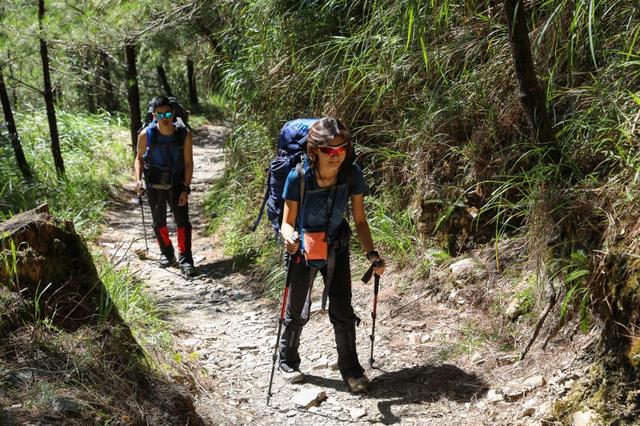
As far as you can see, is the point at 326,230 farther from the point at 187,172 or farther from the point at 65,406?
the point at 187,172

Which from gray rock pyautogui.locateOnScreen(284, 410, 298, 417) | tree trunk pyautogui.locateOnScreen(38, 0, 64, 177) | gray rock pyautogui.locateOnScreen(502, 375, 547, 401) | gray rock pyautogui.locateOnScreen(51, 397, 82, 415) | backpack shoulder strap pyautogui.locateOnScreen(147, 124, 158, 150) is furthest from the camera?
tree trunk pyautogui.locateOnScreen(38, 0, 64, 177)

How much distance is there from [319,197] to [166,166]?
12.2 feet

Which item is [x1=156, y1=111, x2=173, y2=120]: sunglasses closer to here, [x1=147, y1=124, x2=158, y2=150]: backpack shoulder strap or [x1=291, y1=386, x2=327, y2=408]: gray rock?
[x1=147, y1=124, x2=158, y2=150]: backpack shoulder strap

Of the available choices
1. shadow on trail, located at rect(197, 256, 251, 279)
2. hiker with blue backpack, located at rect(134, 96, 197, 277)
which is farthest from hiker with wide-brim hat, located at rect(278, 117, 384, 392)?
hiker with blue backpack, located at rect(134, 96, 197, 277)

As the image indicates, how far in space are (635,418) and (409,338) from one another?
2309 millimetres

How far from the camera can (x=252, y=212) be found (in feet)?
28.3

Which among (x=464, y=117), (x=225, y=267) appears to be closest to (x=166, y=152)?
(x=225, y=267)

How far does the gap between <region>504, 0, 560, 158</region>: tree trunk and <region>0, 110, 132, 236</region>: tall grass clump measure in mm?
6314

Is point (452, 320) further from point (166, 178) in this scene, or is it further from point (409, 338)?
point (166, 178)

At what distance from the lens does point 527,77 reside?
4.36 metres

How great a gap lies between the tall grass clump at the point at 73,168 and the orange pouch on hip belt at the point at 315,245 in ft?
17.3

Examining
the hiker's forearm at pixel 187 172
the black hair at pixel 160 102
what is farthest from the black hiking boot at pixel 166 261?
the black hair at pixel 160 102

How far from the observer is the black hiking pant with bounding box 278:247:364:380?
4660mm

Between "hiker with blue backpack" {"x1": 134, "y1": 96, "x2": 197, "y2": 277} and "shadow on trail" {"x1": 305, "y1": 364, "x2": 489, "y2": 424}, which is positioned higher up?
"hiker with blue backpack" {"x1": 134, "y1": 96, "x2": 197, "y2": 277}
